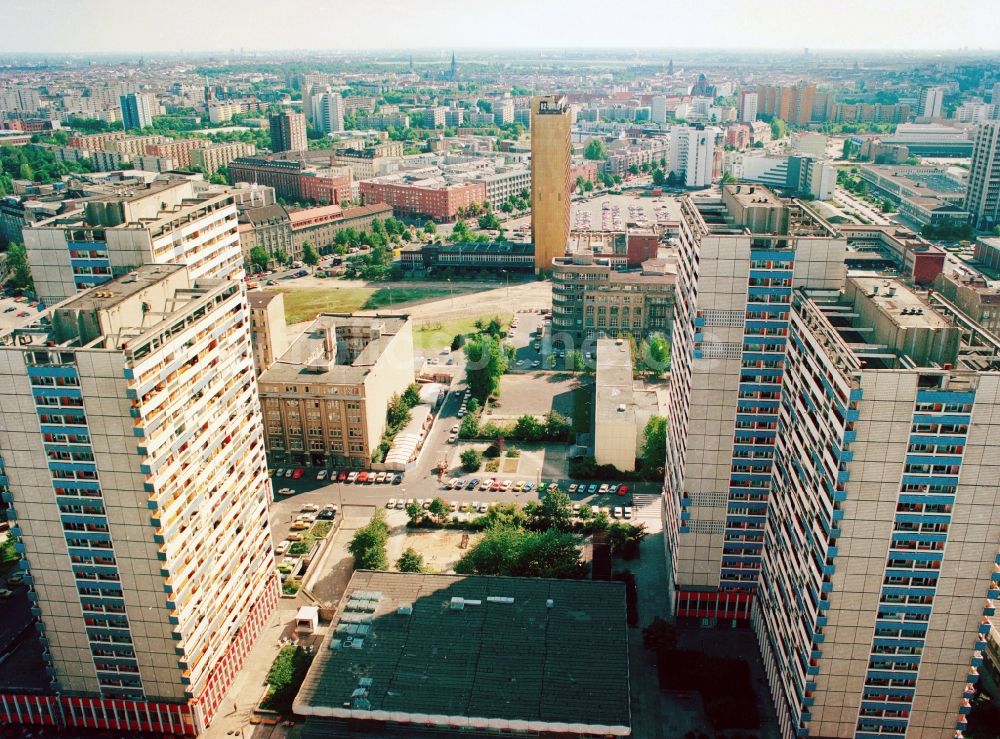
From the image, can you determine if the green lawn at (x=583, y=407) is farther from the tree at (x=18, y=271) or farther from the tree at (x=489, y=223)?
the tree at (x=18, y=271)

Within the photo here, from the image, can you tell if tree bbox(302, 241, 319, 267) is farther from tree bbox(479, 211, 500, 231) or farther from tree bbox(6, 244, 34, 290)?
tree bbox(6, 244, 34, 290)

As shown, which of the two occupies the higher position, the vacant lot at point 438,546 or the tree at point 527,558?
the tree at point 527,558

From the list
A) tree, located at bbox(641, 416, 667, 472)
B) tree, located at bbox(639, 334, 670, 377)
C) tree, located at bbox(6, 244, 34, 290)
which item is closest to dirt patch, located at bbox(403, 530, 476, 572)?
tree, located at bbox(641, 416, 667, 472)

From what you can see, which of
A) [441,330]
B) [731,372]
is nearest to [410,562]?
[731,372]

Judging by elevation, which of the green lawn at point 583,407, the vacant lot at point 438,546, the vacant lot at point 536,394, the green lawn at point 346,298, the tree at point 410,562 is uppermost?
the tree at point 410,562

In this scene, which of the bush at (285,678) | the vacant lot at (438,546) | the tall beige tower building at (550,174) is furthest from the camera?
the tall beige tower building at (550,174)

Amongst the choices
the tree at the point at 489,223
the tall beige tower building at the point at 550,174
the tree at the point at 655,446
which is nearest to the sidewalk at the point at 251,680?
the tree at the point at 655,446
